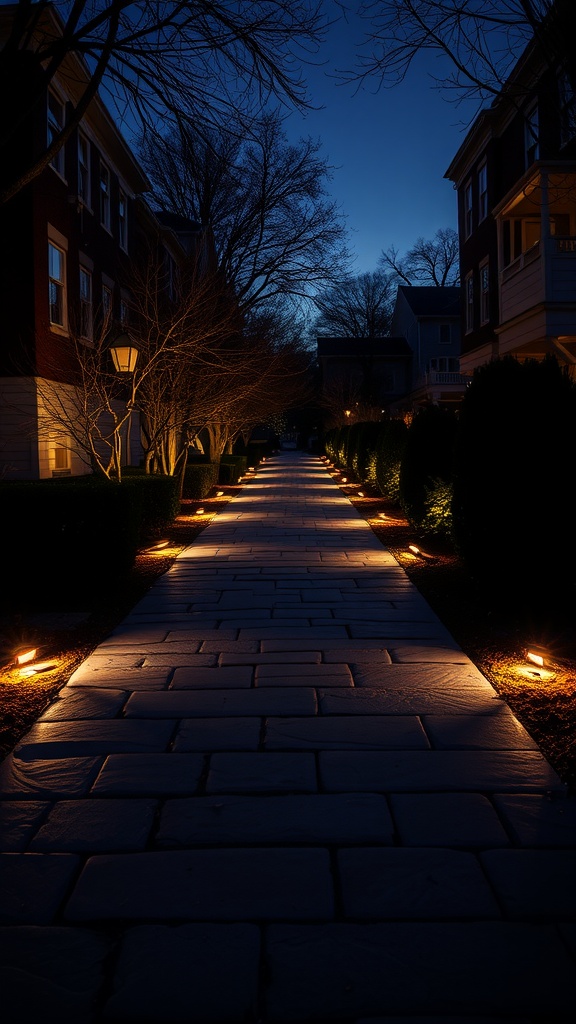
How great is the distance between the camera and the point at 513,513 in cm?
577

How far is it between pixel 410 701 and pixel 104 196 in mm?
18270

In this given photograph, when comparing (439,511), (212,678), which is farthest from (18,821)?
(439,511)

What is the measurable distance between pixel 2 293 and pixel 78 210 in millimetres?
3663

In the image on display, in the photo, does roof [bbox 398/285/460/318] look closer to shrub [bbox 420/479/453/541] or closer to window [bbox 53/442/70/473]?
window [bbox 53/442/70/473]

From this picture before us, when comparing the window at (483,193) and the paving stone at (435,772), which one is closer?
the paving stone at (435,772)

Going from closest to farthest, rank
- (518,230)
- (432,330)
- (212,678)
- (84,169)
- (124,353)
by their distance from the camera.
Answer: (212,678) → (124,353) → (84,169) → (518,230) → (432,330)

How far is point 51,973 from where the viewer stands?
2082 millimetres

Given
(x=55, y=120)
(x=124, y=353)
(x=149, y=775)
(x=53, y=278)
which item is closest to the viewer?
(x=149, y=775)

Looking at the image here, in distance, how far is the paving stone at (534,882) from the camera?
7.60 feet

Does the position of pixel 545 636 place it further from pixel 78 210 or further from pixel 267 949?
pixel 78 210

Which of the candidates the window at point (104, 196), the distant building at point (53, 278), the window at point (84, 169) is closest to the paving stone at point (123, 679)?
the distant building at point (53, 278)

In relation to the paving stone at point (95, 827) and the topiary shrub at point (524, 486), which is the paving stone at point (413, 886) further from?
the topiary shrub at point (524, 486)

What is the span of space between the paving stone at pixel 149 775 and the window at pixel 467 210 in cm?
2174

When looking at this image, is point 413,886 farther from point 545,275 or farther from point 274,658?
point 545,275
